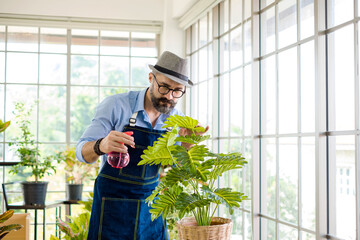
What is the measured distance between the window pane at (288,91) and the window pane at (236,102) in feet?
2.22

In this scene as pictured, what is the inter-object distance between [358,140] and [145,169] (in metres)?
1.12

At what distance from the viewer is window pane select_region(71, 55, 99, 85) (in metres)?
5.78

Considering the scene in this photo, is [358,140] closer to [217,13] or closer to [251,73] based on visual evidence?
[251,73]

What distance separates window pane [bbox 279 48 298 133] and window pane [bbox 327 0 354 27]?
426 mm

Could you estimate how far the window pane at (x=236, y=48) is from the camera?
403 cm

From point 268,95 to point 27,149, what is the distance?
2.83 m

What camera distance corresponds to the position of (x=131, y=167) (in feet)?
7.95

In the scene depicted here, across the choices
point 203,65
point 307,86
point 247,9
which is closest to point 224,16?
point 247,9

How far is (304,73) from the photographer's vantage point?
3.00 m

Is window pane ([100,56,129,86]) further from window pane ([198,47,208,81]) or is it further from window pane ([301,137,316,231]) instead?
window pane ([301,137,316,231])

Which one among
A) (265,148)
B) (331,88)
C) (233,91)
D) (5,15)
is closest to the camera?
(331,88)

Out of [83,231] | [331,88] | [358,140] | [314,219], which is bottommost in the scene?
[83,231]

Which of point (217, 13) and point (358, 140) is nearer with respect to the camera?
point (358, 140)

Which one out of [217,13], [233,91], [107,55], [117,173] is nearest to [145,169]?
[117,173]
